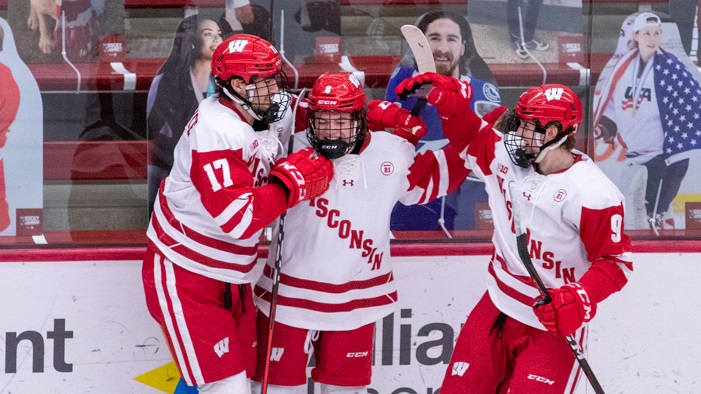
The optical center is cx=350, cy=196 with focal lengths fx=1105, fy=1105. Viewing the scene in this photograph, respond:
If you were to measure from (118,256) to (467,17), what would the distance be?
4.42ft

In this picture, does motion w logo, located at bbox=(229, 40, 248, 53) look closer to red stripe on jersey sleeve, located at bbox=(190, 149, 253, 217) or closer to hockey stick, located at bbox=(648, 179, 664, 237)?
red stripe on jersey sleeve, located at bbox=(190, 149, 253, 217)

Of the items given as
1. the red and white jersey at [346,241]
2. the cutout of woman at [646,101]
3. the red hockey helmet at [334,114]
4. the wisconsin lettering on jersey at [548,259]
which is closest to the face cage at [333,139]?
the red hockey helmet at [334,114]

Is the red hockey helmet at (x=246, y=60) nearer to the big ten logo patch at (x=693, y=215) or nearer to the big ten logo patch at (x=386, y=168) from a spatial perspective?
the big ten logo patch at (x=386, y=168)

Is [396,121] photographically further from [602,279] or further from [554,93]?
[602,279]

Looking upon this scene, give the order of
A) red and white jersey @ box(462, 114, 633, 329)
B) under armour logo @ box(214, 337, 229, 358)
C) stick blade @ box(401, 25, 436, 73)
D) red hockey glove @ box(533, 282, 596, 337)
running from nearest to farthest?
red hockey glove @ box(533, 282, 596, 337)
red and white jersey @ box(462, 114, 633, 329)
under armour logo @ box(214, 337, 229, 358)
stick blade @ box(401, 25, 436, 73)

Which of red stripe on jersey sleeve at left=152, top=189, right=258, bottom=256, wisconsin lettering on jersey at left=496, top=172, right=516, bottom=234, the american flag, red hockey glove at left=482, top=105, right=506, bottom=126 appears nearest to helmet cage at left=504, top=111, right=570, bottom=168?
wisconsin lettering on jersey at left=496, top=172, right=516, bottom=234

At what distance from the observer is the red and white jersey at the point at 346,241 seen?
3.06 meters

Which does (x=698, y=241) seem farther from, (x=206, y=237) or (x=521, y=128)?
(x=206, y=237)

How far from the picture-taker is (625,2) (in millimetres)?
3605

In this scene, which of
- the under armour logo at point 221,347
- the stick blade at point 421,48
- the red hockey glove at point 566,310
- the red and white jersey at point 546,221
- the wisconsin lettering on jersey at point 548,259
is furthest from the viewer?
the stick blade at point 421,48

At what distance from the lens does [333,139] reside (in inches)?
115

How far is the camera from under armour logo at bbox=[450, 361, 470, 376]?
9.73 feet

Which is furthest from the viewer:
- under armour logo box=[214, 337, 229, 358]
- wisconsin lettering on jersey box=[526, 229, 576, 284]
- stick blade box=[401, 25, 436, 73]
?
stick blade box=[401, 25, 436, 73]

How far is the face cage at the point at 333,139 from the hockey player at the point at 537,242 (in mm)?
223
